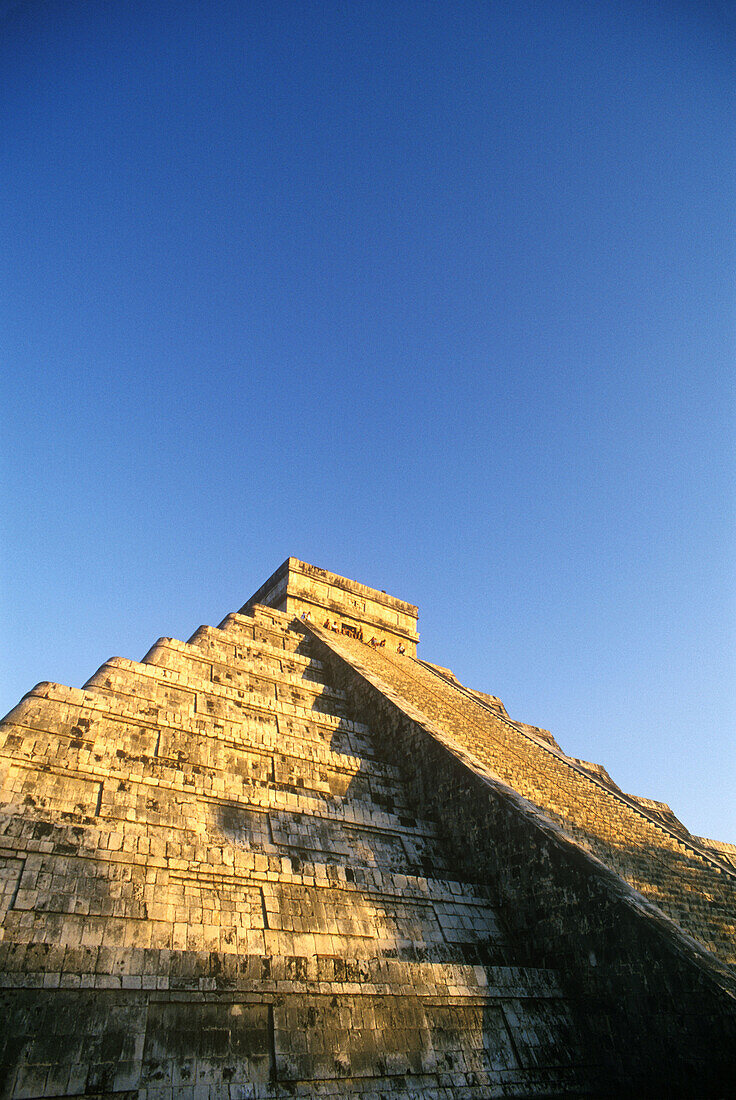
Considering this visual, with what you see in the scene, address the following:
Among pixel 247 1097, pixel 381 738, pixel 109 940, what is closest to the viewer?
pixel 247 1097

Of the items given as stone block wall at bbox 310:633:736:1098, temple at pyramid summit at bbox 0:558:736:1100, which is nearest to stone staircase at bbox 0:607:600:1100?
temple at pyramid summit at bbox 0:558:736:1100

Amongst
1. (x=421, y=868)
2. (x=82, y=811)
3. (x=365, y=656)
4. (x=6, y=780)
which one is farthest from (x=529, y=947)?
(x=365, y=656)

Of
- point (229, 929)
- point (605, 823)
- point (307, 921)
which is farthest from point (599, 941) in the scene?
point (605, 823)

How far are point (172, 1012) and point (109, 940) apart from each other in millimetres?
887

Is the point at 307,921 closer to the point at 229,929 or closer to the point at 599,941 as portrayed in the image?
the point at 229,929

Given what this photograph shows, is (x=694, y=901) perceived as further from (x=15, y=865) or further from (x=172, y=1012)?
(x=15, y=865)

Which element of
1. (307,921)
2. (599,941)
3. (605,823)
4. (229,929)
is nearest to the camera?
(229,929)

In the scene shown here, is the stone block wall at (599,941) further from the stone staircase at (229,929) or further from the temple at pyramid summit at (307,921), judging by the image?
the stone staircase at (229,929)

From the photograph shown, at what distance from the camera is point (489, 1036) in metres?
5.79

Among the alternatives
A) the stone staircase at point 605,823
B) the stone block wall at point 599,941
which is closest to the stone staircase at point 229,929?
the stone block wall at point 599,941

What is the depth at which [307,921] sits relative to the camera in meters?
6.18

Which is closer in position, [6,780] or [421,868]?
[6,780]

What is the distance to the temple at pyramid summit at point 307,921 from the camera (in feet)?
15.0

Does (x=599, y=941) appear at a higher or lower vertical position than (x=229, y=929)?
lower
